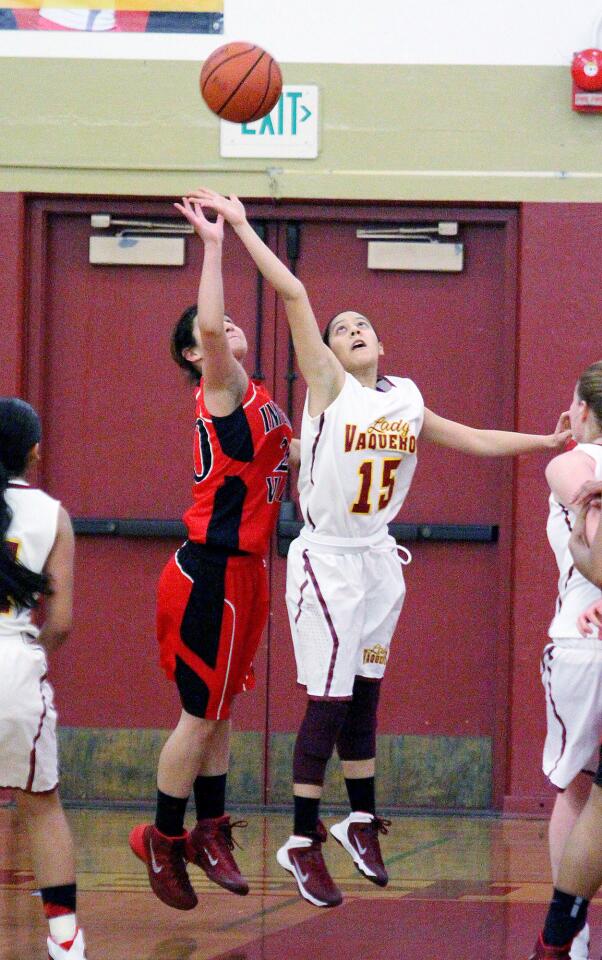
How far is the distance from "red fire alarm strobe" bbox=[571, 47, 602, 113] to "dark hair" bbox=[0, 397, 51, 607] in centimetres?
367

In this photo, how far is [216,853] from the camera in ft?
16.0

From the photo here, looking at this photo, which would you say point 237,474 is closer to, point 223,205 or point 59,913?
point 223,205

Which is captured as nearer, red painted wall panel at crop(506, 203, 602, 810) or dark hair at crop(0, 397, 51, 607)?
dark hair at crop(0, 397, 51, 607)

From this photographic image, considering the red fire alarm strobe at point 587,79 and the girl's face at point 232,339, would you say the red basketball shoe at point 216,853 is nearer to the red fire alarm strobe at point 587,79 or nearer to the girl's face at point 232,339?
the girl's face at point 232,339

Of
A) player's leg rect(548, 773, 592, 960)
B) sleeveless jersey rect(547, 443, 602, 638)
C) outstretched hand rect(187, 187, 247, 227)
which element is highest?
outstretched hand rect(187, 187, 247, 227)

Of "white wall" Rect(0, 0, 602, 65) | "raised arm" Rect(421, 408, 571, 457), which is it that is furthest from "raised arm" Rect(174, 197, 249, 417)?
"white wall" Rect(0, 0, 602, 65)

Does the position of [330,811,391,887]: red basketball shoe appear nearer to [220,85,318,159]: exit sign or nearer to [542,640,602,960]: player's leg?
[542,640,602,960]: player's leg

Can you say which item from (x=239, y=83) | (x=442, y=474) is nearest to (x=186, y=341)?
(x=239, y=83)

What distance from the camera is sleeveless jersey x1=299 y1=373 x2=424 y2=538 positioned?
4.58 meters

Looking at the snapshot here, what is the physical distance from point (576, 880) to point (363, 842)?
934 millimetres

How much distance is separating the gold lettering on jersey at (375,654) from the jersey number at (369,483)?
452 millimetres

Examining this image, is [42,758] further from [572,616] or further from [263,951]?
[572,616]

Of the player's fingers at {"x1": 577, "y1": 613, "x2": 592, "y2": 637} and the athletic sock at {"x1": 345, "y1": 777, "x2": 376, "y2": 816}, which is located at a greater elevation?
the player's fingers at {"x1": 577, "y1": 613, "x2": 592, "y2": 637}

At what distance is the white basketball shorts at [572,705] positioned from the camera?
13.3 feet
